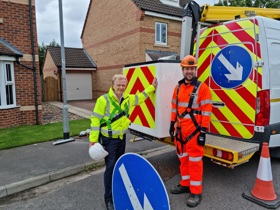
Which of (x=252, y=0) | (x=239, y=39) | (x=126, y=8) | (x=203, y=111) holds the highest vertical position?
(x=252, y=0)

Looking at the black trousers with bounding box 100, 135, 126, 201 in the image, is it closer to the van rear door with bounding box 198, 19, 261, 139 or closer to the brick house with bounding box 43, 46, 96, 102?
the van rear door with bounding box 198, 19, 261, 139

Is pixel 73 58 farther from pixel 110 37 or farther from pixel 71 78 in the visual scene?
pixel 110 37

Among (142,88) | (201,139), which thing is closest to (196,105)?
(201,139)

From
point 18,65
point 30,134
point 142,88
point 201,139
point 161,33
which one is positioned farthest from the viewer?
point 161,33

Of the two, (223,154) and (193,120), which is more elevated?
(193,120)

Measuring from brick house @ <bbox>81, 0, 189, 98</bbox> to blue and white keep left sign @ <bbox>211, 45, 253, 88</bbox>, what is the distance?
10714 mm

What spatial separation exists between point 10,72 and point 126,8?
30.9 feet

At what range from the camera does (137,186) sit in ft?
7.09

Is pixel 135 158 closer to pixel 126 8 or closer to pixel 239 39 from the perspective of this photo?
pixel 239 39

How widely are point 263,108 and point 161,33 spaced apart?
1277 cm

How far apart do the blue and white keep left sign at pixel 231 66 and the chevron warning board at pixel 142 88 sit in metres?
1.16

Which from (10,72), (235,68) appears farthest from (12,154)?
(235,68)

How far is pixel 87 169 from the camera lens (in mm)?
4816

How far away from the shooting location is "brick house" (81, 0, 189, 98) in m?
14.6
